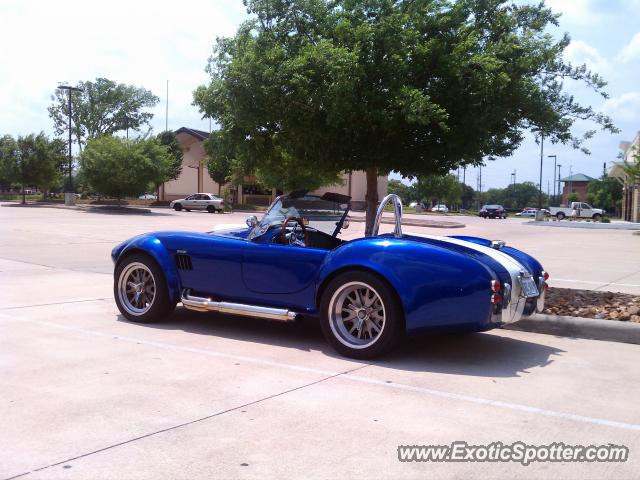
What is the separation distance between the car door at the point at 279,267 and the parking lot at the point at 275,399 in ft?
1.86

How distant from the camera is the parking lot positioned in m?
3.38

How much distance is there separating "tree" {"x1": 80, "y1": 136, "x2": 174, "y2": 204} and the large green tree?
3528 cm

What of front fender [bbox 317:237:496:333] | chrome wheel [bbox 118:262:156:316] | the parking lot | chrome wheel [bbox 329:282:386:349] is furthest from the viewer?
chrome wheel [bbox 118:262:156:316]

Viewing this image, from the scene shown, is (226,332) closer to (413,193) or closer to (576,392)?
(576,392)

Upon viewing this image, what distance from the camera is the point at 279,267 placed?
598cm

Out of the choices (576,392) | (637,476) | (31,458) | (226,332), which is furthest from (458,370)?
(31,458)

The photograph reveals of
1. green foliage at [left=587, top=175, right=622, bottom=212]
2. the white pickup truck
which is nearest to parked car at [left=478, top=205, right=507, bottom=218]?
the white pickup truck

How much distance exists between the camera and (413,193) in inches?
4786

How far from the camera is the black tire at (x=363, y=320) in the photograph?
17.5ft

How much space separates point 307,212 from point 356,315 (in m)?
1.48

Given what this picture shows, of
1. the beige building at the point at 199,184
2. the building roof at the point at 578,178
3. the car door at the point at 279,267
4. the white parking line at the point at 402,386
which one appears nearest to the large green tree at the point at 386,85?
the car door at the point at 279,267

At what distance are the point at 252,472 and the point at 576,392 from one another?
108 inches

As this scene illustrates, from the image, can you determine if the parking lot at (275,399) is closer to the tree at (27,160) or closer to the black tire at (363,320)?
the black tire at (363,320)

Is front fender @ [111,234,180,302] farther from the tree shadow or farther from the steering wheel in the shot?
the steering wheel
